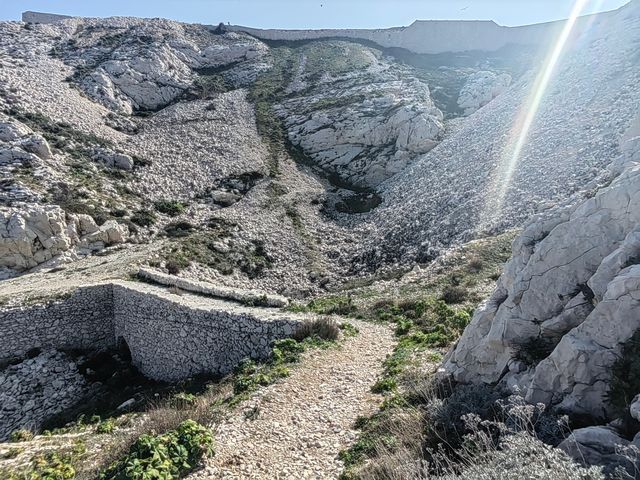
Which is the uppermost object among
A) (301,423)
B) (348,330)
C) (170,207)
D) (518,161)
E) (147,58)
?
(147,58)

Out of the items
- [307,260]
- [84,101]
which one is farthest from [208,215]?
[84,101]

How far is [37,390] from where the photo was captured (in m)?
16.6

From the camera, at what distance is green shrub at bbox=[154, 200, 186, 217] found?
33469 millimetres

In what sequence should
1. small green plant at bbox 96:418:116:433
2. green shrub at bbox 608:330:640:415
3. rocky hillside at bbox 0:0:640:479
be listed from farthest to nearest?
small green plant at bbox 96:418:116:433, rocky hillside at bbox 0:0:640:479, green shrub at bbox 608:330:640:415

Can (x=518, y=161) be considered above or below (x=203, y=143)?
above

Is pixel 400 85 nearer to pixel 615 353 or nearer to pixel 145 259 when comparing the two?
pixel 145 259

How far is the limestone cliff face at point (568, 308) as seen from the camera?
5527mm

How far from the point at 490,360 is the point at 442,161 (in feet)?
97.8

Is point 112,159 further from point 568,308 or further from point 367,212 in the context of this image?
point 568,308

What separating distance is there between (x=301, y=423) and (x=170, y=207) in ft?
94.5

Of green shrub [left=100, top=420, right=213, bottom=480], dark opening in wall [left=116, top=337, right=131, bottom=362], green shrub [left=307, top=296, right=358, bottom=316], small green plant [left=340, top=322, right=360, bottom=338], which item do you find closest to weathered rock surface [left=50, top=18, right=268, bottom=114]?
dark opening in wall [left=116, top=337, right=131, bottom=362]

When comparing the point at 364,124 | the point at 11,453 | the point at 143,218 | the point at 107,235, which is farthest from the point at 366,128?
the point at 11,453

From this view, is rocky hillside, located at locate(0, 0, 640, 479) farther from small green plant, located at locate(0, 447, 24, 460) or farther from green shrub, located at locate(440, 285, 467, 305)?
small green plant, located at locate(0, 447, 24, 460)

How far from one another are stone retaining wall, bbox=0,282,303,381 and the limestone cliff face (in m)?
7.27
